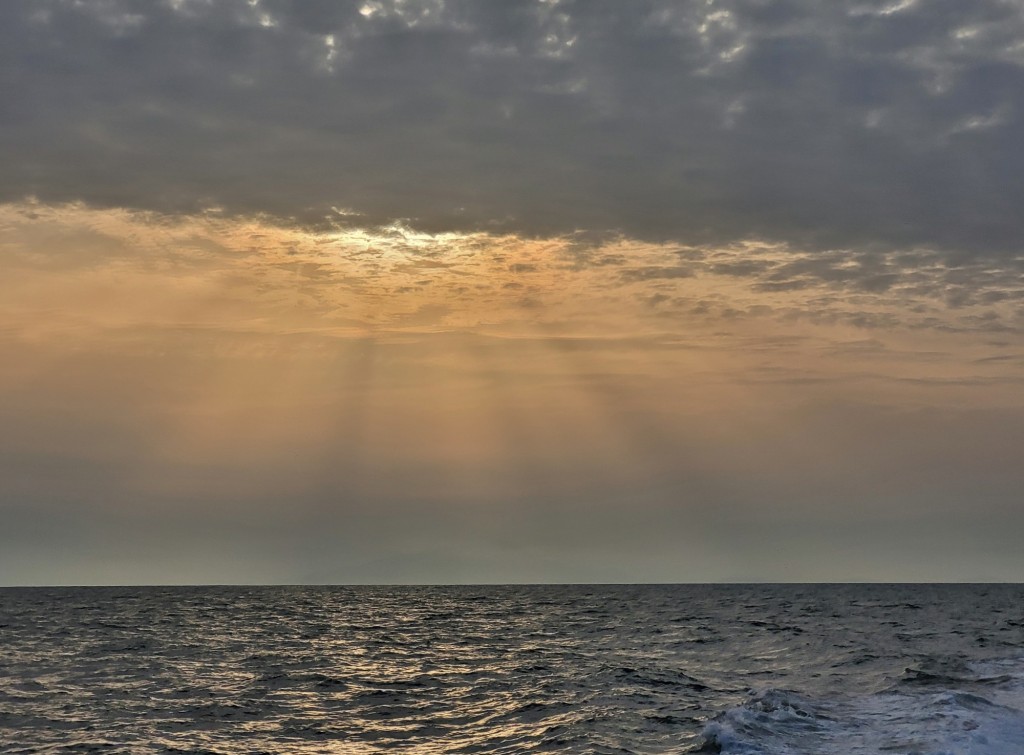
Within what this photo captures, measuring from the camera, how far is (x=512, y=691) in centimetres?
3158

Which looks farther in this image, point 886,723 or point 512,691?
point 512,691

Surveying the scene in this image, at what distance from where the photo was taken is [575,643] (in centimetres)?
5012

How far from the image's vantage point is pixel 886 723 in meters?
25.3

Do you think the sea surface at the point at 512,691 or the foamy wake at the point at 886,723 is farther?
the sea surface at the point at 512,691

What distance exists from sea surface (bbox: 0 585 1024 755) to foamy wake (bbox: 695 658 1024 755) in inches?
3.4

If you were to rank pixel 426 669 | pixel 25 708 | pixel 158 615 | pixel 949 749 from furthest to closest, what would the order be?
pixel 158 615
pixel 426 669
pixel 25 708
pixel 949 749

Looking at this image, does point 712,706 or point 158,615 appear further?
point 158,615

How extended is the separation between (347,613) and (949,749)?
68.7 meters

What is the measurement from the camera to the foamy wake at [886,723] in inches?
864

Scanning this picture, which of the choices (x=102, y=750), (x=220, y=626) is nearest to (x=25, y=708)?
(x=102, y=750)

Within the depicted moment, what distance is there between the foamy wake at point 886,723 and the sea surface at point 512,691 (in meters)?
0.09

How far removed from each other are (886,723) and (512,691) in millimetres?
11636

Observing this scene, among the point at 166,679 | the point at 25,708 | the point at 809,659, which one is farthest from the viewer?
the point at 809,659

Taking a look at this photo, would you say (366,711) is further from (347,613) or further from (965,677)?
(347,613)
